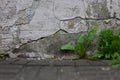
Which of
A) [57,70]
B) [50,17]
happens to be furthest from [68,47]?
[57,70]

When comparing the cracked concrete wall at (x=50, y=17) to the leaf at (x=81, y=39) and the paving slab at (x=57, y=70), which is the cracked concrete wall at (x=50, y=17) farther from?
the paving slab at (x=57, y=70)

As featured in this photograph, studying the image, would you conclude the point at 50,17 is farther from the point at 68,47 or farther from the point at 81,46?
the point at 81,46

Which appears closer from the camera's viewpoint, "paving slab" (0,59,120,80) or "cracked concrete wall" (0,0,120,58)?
"paving slab" (0,59,120,80)

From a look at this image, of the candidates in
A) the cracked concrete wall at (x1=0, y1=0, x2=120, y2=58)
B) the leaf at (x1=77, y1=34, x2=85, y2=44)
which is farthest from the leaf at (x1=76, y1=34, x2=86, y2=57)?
the cracked concrete wall at (x1=0, y1=0, x2=120, y2=58)

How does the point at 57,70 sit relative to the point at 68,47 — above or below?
below

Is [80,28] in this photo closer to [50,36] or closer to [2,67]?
[50,36]

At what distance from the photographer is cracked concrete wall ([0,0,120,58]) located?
15.3ft

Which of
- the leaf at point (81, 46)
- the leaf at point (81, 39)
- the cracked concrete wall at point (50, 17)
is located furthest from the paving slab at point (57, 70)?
the cracked concrete wall at point (50, 17)

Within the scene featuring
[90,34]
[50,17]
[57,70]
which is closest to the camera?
[57,70]

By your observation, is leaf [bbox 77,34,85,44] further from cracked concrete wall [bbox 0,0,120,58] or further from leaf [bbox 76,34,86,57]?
cracked concrete wall [bbox 0,0,120,58]

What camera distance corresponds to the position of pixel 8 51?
15.6ft

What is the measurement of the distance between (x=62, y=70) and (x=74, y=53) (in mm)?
813

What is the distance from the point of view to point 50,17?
4680 mm

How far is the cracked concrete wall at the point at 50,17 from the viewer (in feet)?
15.3
